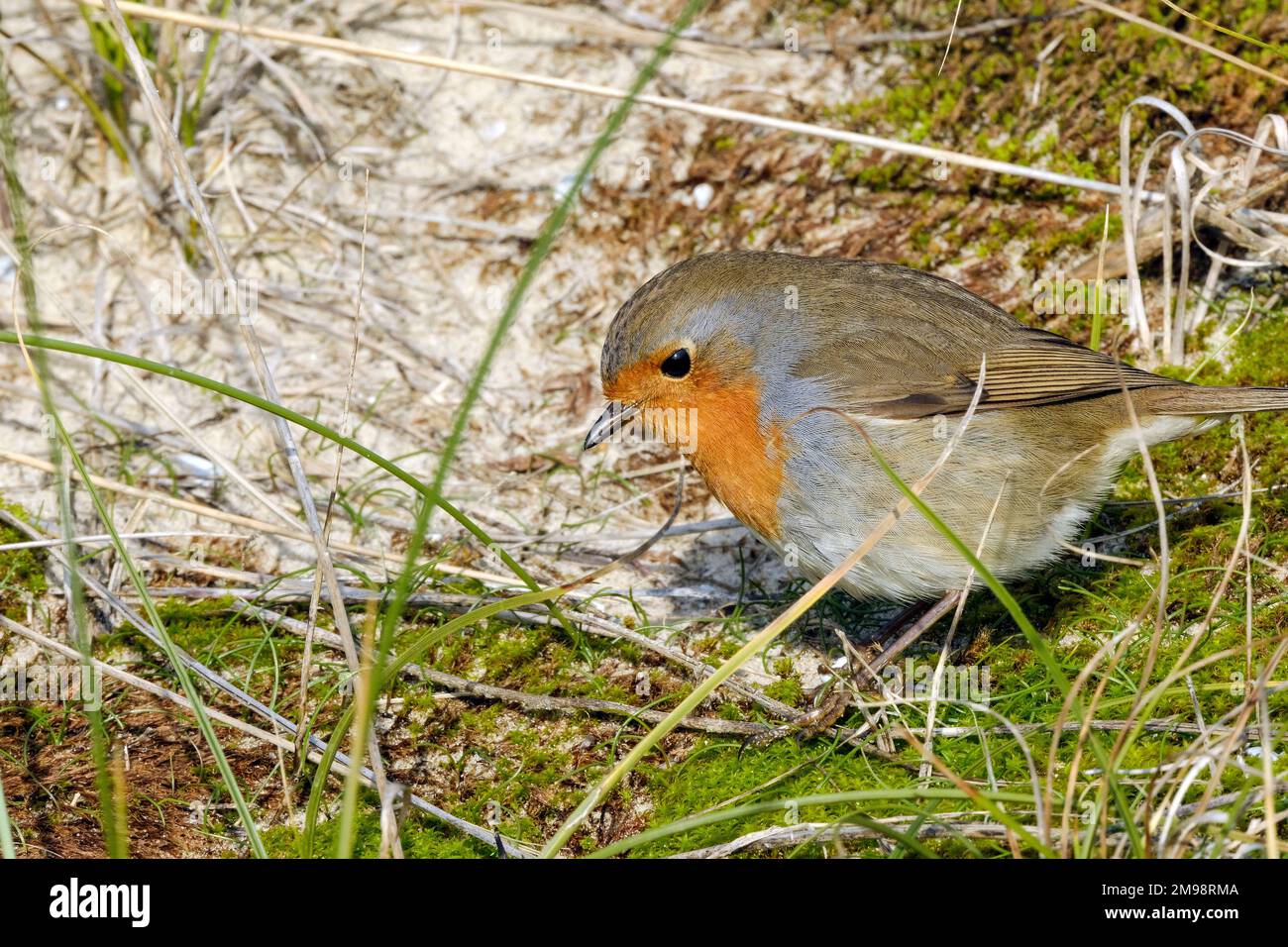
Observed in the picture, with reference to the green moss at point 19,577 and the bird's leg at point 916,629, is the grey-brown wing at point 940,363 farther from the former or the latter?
the green moss at point 19,577

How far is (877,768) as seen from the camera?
12.3 feet

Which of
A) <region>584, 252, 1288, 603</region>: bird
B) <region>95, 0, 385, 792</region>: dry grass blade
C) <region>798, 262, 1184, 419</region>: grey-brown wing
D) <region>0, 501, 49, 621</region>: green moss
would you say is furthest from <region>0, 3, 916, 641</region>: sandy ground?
<region>95, 0, 385, 792</region>: dry grass blade

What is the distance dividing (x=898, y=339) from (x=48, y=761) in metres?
2.99

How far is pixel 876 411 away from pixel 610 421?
0.88 m

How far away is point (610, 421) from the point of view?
420 cm

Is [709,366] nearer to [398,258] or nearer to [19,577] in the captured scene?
[398,258]

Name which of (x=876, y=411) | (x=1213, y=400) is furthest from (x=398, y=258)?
(x=1213, y=400)

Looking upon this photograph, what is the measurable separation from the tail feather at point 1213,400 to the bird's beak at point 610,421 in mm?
1678

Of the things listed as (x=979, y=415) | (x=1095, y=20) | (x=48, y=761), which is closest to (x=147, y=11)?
(x=48, y=761)

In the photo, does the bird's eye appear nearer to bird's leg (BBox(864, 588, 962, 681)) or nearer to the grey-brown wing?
the grey-brown wing

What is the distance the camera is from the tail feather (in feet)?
12.7

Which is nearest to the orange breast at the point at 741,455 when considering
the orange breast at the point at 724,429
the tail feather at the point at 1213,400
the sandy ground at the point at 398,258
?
the orange breast at the point at 724,429

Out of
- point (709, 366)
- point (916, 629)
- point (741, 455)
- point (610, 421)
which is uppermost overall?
point (709, 366)
